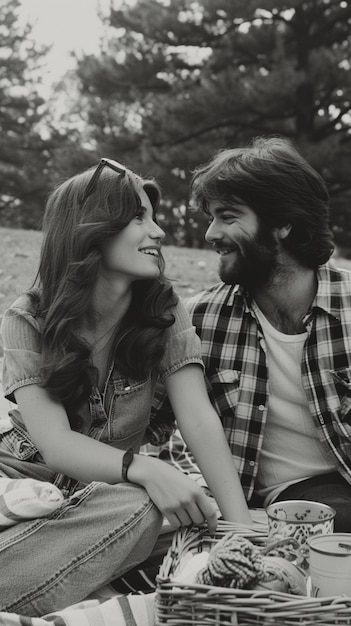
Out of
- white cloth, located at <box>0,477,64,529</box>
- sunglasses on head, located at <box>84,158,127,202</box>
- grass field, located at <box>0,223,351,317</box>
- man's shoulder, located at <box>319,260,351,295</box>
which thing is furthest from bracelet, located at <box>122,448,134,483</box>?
grass field, located at <box>0,223,351,317</box>

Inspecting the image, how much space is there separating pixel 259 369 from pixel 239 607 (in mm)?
1225

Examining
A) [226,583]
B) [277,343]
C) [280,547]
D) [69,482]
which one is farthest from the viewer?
[277,343]

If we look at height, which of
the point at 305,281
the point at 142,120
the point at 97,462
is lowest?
the point at 97,462

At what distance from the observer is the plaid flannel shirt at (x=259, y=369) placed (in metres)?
2.44

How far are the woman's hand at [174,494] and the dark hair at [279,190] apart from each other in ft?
3.43

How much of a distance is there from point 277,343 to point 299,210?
477mm

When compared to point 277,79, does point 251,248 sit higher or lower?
lower

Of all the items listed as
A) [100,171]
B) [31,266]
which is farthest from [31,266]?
[100,171]

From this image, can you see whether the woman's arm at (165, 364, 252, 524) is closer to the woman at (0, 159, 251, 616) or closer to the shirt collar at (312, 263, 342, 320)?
the woman at (0, 159, 251, 616)

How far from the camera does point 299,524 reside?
1657 millimetres

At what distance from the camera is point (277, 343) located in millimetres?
2570

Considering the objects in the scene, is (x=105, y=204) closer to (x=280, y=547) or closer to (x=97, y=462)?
(x=97, y=462)

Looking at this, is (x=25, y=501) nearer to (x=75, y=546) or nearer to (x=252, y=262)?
(x=75, y=546)

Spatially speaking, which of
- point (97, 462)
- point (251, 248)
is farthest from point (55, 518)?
point (251, 248)
